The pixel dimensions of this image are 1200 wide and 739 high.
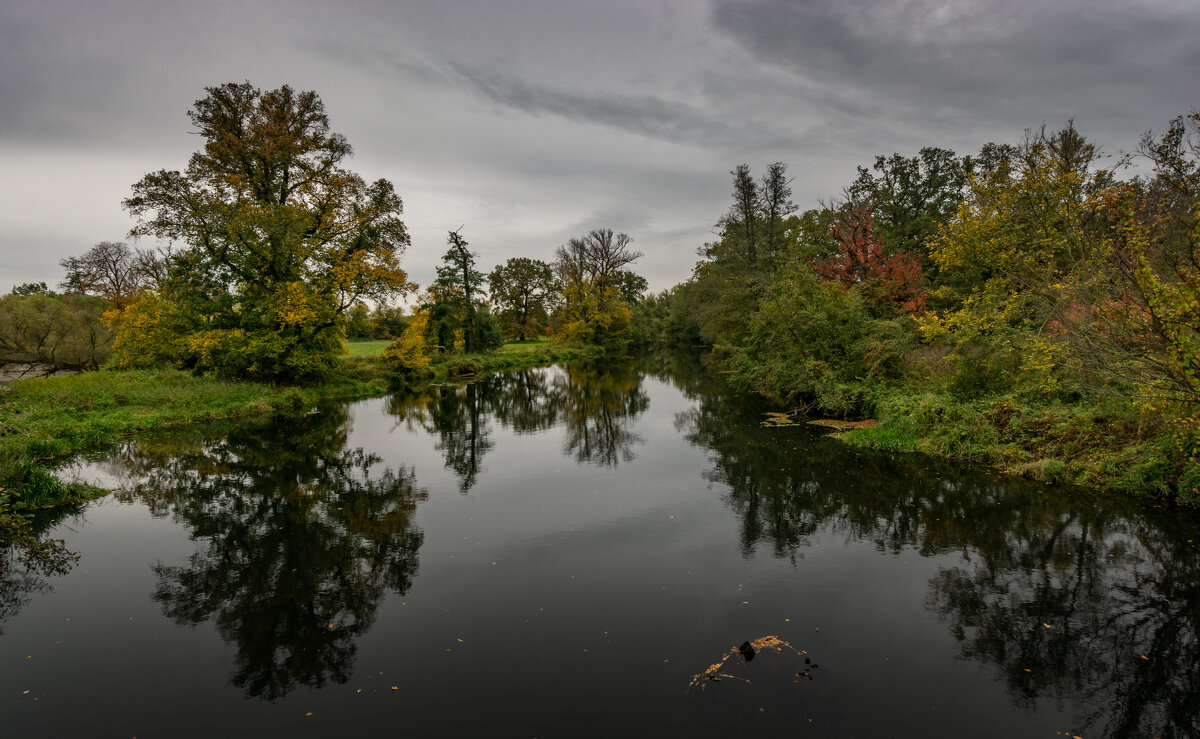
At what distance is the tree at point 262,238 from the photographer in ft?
74.1

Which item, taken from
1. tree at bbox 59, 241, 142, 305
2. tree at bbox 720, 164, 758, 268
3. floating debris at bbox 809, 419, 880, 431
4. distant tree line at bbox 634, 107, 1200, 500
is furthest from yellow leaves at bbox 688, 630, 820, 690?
tree at bbox 59, 241, 142, 305

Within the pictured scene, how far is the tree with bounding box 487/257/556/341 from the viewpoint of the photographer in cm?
5947

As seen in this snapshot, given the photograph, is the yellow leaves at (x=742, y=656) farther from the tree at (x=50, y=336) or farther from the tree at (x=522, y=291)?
the tree at (x=522, y=291)

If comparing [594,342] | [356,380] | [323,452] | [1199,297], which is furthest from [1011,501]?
[594,342]

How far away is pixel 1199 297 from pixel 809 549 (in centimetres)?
605

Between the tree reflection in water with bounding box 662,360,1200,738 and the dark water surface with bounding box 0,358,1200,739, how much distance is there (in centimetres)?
4

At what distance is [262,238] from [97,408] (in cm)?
988

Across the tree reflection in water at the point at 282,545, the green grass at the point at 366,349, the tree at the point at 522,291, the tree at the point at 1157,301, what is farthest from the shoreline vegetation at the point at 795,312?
the tree at the point at 522,291

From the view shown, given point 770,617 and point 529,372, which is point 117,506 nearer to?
point 770,617

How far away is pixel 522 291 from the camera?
6072cm

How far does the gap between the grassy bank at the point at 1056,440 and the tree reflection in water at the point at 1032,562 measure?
1.85 feet

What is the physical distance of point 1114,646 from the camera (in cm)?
561

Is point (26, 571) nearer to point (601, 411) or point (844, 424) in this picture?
point (601, 411)

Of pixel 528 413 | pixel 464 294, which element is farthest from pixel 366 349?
pixel 528 413
